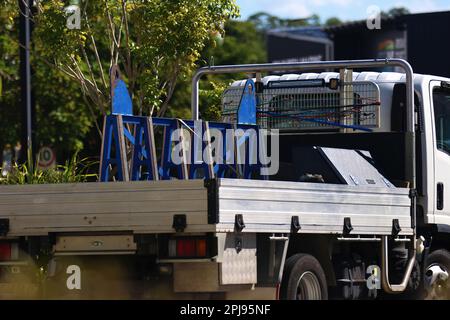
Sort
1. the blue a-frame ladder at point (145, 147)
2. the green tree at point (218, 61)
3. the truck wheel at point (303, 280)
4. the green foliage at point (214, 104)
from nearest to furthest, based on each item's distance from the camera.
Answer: the truck wheel at point (303, 280), the blue a-frame ladder at point (145, 147), the green foliage at point (214, 104), the green tree at point (218, 61)

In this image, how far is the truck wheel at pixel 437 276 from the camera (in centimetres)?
1234

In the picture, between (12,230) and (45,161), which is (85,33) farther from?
(45,161)

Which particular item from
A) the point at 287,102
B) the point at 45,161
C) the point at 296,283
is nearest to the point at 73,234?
the point at 296,283

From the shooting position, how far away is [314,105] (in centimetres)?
1301

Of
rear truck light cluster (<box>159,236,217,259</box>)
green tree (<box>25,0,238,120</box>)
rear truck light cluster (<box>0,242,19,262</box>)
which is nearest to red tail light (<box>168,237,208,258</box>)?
rear truck light cluster (<box>159,236,217,259</box>)

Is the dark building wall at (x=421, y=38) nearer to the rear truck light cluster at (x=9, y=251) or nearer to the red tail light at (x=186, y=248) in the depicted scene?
the rear truck light cluster at (x=9, y=251)

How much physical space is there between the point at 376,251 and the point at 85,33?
6.46 metres

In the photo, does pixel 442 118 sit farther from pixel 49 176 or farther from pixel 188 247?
pixel 49 176

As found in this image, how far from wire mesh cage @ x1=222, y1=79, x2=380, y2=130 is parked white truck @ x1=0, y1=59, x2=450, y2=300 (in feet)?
0.05

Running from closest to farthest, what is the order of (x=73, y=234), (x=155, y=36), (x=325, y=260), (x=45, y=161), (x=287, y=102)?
1. (x=73, y=234)
2. (x=325, y=260)
3. (x=287, y=102)
4. (x=155, y=36)
5. (x=45, y=161)

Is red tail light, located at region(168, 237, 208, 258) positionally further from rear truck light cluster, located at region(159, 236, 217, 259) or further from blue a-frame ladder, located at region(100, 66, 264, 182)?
blue a-frame ladder, located at region(100, 66, 264, 182)

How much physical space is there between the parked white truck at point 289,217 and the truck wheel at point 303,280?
0.04ft

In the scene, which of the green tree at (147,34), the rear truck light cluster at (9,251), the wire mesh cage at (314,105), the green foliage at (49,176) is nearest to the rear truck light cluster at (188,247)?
the rear truck light cluster at (9,251)

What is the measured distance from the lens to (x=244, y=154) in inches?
451
